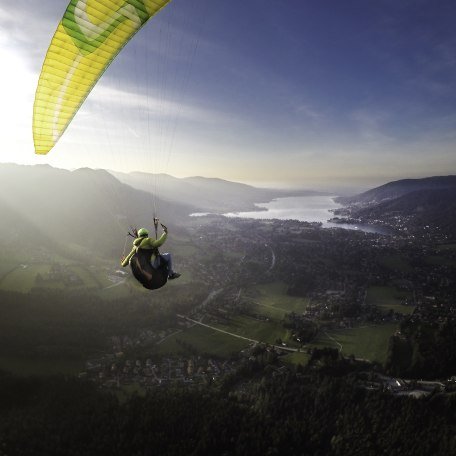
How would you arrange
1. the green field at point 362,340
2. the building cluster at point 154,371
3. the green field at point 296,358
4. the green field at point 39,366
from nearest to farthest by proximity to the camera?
the building cluster at point 154,371
the green field at point 39,366
the green field at point 296,358
the green field at point 362,340

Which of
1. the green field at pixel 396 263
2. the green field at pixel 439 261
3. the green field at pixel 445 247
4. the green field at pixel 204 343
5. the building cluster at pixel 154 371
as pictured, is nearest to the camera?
the building cluster at pixel 154 371

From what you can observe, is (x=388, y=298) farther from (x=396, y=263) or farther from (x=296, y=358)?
(x=296, y=358)

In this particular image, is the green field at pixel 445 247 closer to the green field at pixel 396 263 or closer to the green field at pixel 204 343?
the green field at pixel 396 263

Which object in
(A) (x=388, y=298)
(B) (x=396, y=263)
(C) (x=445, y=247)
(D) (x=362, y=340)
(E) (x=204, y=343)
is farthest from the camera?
(C) (x=445, y=247)

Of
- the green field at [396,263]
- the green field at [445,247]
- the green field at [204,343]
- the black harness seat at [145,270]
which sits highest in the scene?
the black harness seat at [145,270]

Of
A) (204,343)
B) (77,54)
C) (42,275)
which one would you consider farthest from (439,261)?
(77,54)

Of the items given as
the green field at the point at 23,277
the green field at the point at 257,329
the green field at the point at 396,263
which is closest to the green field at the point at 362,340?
the green field at the point at 257,329

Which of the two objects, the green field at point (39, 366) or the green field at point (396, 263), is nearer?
the green field at point (39, 366)

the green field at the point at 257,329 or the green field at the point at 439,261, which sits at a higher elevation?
the green field at the point at 439,261
